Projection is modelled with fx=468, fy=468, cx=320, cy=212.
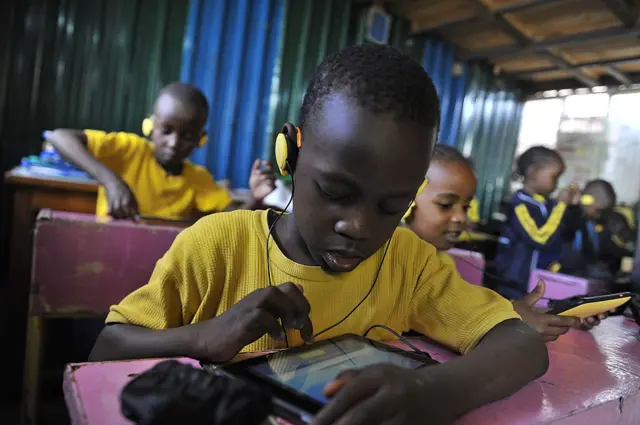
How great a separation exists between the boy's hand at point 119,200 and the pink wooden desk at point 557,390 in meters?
1.23

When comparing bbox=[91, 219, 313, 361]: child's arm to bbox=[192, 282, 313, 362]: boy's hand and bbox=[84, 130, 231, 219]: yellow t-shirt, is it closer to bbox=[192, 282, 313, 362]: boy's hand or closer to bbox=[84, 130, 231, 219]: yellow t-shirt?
bbox=[192, 282, 313, 362]: boy's hand

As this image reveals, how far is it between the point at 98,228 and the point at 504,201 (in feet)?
16.5

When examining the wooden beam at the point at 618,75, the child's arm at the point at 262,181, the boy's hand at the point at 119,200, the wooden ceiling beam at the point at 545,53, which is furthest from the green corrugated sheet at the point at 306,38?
the wooden beam at the point at 618,75

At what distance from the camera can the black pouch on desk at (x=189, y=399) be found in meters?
0.34

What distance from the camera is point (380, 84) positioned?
2.16 feet

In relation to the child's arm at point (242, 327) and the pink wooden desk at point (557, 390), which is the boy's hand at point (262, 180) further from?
the child's arm at point (242, 327)

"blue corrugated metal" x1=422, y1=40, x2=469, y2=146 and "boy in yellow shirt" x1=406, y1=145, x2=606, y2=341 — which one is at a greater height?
"blue corrugated metal" x1=422, y1=40, x2=469, y2=146

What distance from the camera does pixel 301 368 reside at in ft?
A: 1.73

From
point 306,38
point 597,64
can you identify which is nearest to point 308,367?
point 306,38

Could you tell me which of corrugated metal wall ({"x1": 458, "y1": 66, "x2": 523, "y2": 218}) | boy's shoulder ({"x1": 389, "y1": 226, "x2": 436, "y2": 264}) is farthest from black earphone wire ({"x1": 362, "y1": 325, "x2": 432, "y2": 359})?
corrugated metal wall ({"x1": 458, "y1": 66, "x2": 523, "y2": 218})

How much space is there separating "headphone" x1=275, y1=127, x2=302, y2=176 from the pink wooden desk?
0.37 meters

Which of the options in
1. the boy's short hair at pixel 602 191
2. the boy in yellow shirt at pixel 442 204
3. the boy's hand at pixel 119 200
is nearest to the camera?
the boy in yellow shirt at pixel 442 204

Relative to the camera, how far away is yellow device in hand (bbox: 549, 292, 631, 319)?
0.96 meters

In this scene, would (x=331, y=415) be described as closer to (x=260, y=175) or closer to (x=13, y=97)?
(x=260, y=175)
